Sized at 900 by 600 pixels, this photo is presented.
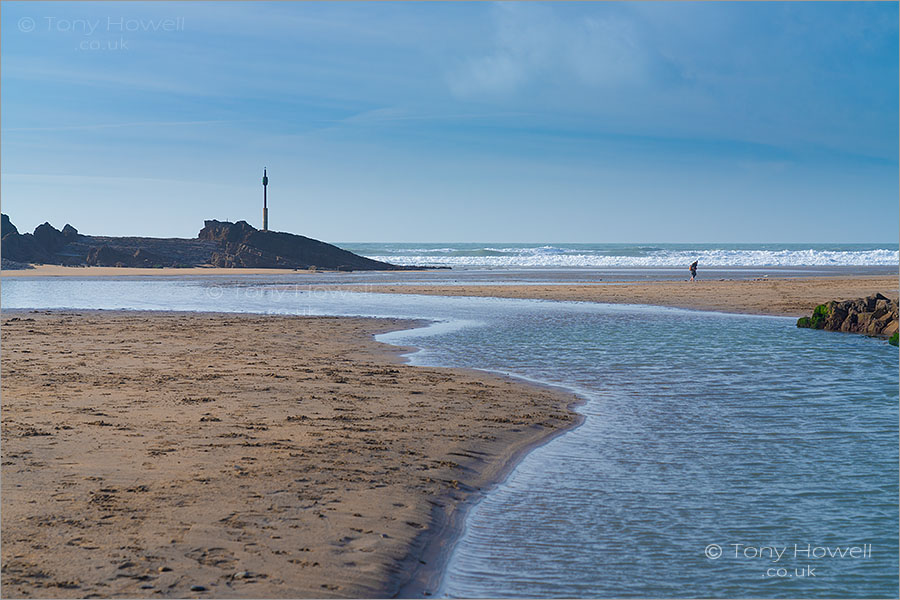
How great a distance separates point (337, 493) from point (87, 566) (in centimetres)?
208

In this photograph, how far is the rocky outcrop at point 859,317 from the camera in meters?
19.4

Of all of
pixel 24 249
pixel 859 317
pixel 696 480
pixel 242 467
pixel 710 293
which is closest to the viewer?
pixel 242 467

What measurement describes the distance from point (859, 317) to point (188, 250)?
209 ft

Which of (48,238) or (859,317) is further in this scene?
(48,238)

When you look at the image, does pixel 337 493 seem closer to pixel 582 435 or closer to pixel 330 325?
pixel 582 435

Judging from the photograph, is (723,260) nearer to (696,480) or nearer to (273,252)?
(273,252)

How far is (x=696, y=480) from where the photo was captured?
7305 mm

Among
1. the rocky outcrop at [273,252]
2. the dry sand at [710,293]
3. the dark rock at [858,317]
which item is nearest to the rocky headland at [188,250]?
the rocky outcrop at [273,252]

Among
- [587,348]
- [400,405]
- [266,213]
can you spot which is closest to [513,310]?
[587,348]

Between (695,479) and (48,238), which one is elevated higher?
(48,238)

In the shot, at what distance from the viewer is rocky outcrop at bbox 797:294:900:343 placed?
63.5ft

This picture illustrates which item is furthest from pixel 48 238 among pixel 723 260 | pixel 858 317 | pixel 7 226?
pixel 858 317

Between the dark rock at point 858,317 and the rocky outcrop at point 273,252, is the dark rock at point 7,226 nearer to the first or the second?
the rocky outcrop at point 273,252

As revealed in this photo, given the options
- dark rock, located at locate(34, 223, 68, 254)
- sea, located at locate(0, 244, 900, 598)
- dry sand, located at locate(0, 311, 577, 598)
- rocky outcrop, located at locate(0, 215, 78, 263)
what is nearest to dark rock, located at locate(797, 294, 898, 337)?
sea, located at locate(0, 244, 900, 598)
